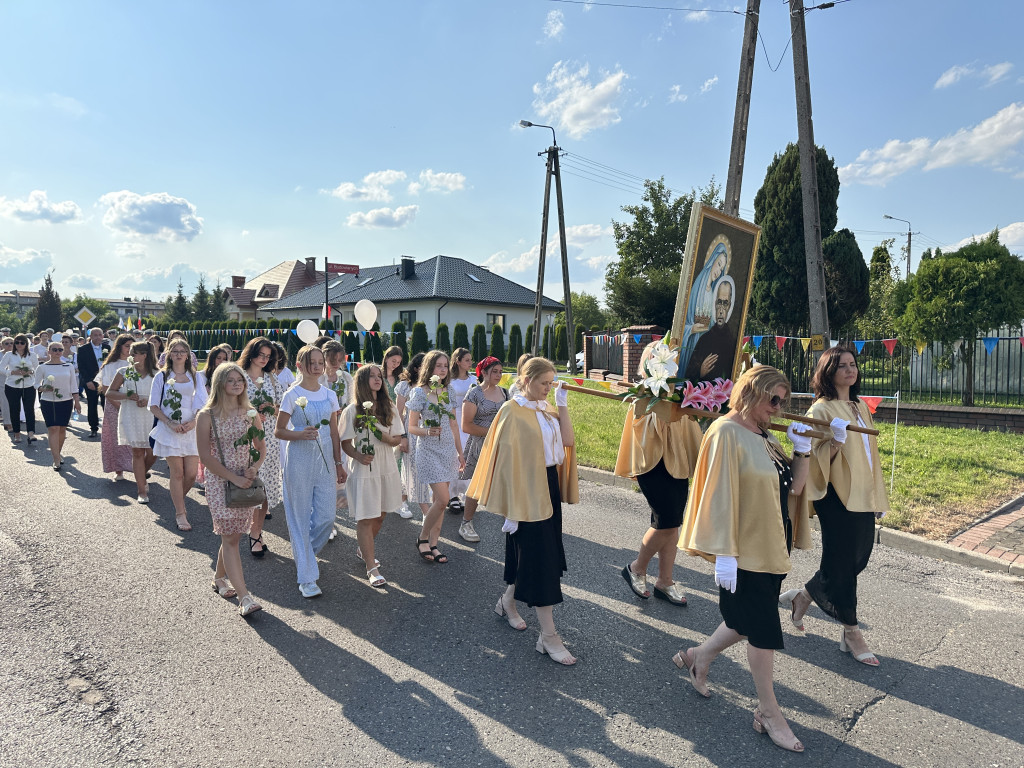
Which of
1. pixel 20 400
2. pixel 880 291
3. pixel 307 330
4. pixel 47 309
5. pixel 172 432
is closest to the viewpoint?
pixel 172 432

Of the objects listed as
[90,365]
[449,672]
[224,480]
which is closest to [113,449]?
[90,365]

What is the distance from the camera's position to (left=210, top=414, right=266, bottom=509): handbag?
15.0 ft

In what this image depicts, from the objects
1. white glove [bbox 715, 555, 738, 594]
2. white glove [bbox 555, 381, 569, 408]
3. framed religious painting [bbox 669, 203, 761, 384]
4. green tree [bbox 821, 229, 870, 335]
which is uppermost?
green tree [bbox 821, 229, 870, 335]

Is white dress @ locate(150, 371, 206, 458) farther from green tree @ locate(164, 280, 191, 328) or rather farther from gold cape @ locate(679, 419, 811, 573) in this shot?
green tree @ locate(164, 280, 191, 328)

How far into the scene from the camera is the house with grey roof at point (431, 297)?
43406mm

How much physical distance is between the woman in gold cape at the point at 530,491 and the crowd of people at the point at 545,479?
10 mm

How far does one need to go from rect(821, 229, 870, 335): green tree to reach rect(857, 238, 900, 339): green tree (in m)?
1.16

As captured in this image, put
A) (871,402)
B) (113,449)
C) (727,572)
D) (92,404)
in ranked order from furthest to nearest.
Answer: (92,404), (113,449), (871,402), (727,572)

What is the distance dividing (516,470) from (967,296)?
1273 cm

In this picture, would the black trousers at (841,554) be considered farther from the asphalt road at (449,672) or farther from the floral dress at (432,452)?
the floral dress at (432,452)

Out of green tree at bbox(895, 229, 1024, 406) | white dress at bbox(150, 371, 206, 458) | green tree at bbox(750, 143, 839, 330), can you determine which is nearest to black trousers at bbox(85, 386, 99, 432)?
white dress at bbox(150, 371, 206, 458)

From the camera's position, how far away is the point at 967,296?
1284cm

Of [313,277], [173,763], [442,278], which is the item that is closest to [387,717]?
[173,763]

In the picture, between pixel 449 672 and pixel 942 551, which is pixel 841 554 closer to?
pixel 449 672
